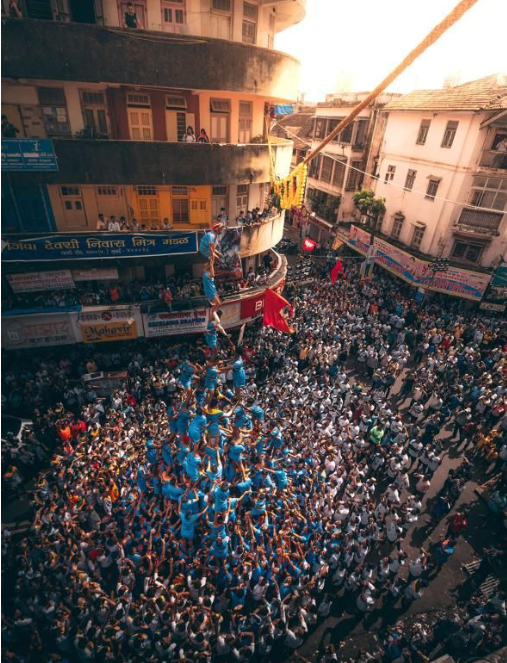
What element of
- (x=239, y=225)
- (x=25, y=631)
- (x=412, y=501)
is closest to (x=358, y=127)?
(x=239, y=225)

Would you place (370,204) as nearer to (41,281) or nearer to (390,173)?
(390,173)

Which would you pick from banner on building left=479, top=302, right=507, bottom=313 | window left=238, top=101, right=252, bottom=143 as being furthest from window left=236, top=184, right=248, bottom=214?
banner on building left=479, top=302, right=507, bottom=313

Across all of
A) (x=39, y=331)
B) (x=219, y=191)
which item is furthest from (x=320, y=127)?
(x=39, y=331)

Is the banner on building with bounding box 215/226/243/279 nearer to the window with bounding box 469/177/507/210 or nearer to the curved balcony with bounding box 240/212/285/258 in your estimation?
the curved balcony with bounding box 240/212/285/258

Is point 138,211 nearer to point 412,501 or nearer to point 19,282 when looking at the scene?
point 19,282

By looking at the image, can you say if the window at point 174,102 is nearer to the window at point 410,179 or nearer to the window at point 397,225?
the window at point 410,179
